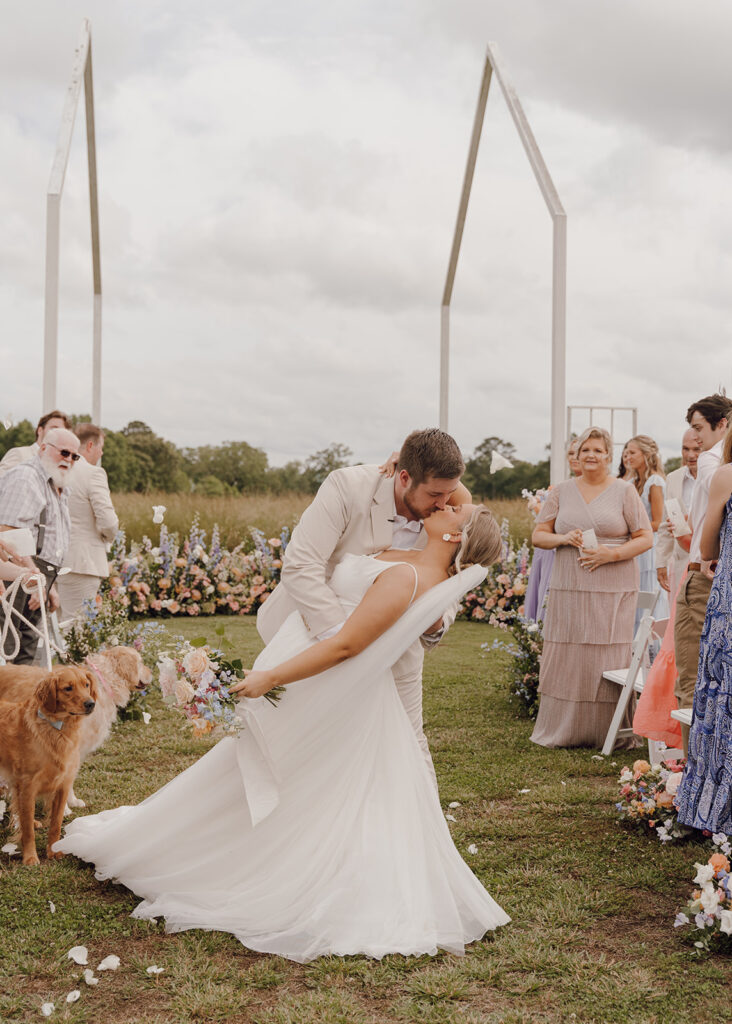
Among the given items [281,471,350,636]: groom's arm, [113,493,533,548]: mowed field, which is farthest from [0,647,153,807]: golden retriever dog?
[113,493,533,548]: mowed field

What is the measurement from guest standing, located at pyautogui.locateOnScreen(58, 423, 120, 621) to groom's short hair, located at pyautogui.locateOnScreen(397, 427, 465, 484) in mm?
4679

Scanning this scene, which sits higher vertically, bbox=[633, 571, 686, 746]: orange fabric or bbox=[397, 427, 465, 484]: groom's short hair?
bbox=[397, 427, 465, 484]: groom's short hair

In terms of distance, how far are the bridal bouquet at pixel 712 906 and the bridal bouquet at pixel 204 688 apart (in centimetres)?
168

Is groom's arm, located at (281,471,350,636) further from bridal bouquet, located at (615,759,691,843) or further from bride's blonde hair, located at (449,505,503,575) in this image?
bridal bouquet, located at (615,759,691,843)

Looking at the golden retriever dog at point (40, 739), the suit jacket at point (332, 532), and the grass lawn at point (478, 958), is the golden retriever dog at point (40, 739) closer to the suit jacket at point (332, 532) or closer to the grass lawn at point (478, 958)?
the grass lawn at point (478, 958)

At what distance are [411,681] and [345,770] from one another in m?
0.44

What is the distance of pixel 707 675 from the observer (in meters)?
3.74

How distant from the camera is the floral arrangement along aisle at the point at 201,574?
1287 centimetres

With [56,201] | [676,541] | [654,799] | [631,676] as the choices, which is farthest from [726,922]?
[56,201]

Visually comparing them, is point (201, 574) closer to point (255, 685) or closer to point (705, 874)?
point (255, 685)

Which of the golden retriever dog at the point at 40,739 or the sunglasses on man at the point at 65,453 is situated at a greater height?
the sunglasses on man at the point at 65,453

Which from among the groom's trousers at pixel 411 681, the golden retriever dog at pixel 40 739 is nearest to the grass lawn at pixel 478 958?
the golden retriever dog at pixel 40 739

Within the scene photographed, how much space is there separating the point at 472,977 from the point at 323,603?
4.52ft

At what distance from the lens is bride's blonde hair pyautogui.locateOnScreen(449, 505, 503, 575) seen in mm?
3246
